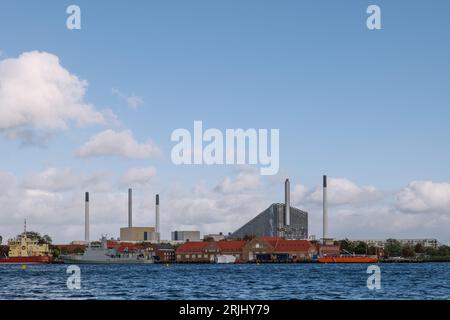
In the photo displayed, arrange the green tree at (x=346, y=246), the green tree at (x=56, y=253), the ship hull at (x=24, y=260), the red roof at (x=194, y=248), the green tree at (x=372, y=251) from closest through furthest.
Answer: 1. the ship hull at (x=24, y=260)
2. the red roof at (x=194, y=248)
3. the green tree at (x=56, y=253)
4. the green tree at (x=346, y=246)
5. the green tree at (x=372, y=251)

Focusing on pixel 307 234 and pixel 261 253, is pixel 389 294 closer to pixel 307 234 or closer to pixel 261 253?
pixel 261 253

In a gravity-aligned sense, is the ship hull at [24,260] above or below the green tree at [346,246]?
below

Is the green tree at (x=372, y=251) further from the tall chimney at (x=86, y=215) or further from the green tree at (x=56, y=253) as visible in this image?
the green tree at (x=56, y=253)

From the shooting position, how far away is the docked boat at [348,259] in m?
169

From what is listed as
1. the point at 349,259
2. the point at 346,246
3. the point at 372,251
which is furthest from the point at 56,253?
the point at 372,251

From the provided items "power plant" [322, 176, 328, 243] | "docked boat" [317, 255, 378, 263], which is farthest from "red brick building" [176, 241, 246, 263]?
"docked boat" [317, 255, 378, 263]

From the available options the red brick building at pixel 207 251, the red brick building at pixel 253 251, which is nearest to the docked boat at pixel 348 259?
the red brick building at pixel 253 251

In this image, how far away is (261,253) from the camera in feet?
561

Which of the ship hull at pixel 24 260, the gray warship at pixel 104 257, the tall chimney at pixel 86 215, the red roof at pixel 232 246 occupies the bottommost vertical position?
the ship hull at pixel 24 260

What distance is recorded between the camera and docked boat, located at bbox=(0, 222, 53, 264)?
169 meters

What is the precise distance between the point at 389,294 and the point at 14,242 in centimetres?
14066

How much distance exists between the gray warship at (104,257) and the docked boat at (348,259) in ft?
132

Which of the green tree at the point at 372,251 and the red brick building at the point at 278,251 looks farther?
the green tree at the point at 372,251
